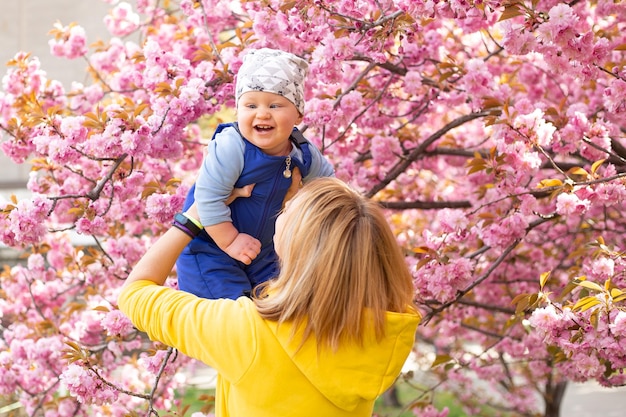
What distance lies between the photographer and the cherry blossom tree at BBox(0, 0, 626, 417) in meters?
3.05

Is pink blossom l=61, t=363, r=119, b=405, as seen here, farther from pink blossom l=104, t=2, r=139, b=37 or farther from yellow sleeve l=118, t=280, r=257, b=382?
pink blossom l=104, t=2, r=139, b=37

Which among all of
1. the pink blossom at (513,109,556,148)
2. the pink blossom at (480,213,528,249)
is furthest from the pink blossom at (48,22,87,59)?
the pink blossom at (513,109,556,148)

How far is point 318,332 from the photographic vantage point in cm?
181

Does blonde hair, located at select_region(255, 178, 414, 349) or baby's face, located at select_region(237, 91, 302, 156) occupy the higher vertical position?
baby's face, located at select_region(237, 91, 302, 156)

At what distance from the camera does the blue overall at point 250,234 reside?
7.61ft

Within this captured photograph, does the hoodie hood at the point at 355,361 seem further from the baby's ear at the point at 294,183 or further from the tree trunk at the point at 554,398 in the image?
the tree trunk at the point at 554,398

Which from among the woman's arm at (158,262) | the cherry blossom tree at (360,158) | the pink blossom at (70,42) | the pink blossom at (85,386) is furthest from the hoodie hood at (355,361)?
the pink blossom at (70,42)

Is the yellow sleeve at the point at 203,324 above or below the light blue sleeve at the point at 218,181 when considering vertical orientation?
below

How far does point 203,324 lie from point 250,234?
598 mm

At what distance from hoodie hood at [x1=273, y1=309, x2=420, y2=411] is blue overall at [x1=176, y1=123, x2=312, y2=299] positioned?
510mm

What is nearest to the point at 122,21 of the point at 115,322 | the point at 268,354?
the point at 115,322

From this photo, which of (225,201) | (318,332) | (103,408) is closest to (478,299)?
(103,408)

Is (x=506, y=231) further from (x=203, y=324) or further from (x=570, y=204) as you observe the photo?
(x=203, y=324)

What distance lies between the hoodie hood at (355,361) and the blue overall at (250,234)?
1.67ft
